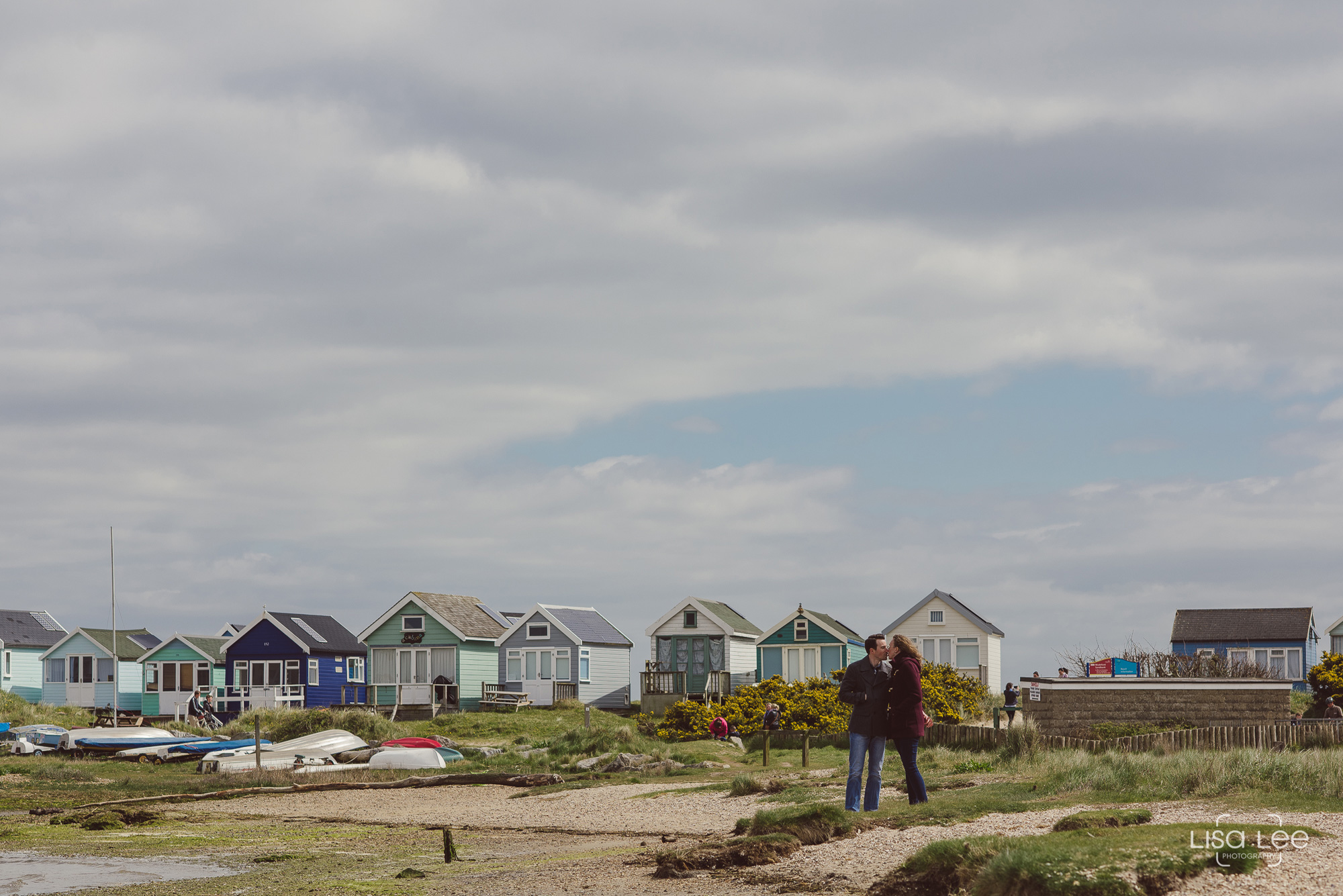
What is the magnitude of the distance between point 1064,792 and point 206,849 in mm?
11295

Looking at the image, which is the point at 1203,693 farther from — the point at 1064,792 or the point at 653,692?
the point at 653,692

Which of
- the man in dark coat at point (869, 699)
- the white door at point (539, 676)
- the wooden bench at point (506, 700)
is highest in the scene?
the man in dark coat at point (869, 699)

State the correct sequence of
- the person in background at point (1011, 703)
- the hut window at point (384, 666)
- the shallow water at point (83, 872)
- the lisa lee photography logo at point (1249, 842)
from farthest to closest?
1. the hut window at point (384, 666)
2. the person in background at point (1011, 703)
3. the shallow water at point (83, 872)
4. the lisa lee photography logo at point (1249, 842)

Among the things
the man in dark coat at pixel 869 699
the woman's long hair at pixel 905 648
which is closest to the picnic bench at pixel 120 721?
the man in dark coat at pixel 869 699

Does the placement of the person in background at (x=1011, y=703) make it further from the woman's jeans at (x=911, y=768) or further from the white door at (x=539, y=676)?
the woman's jeans at (x=911, y=768)

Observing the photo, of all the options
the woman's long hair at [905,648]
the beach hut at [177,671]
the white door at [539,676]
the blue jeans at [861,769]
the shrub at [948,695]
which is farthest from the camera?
the beach hut at [177,671]

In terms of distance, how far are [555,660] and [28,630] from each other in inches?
1263

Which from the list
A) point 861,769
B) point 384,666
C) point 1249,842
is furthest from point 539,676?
point 1249,842

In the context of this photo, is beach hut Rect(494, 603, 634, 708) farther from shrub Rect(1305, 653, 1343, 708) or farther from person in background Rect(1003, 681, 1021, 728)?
shrub Rect(1305, 653, 1343, 708)

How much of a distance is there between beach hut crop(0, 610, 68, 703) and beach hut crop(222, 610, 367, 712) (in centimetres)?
1608

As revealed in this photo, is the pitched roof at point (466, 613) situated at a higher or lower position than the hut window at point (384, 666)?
higher

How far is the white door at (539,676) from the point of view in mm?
56312

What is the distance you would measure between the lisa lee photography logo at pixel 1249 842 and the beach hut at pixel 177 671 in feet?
180

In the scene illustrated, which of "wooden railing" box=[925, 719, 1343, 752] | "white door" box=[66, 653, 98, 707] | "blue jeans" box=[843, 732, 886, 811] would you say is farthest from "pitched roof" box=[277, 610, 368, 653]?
"blue jeans" box=[843, 732, 886, 811]
